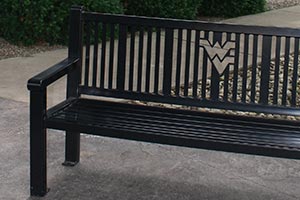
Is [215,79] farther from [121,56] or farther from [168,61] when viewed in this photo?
[121,56]

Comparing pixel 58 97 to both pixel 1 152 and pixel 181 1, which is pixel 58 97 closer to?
pixel 1 152

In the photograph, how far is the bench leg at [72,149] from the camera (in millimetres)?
4367

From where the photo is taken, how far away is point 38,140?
3.79 metres

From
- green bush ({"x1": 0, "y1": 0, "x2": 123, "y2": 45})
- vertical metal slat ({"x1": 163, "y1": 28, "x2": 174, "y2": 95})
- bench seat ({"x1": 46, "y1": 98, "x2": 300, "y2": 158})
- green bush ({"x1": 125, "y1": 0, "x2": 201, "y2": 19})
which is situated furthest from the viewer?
green bush ({"x1": 125, "y1": 0, "x2": 201, "y2": 19})

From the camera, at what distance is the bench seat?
141 inches

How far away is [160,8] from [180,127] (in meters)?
5.53

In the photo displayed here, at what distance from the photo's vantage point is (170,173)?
4.32 m

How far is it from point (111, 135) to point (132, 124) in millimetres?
182

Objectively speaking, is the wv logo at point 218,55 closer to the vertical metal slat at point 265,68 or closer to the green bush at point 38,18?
the vertical metal slat at point 265,68

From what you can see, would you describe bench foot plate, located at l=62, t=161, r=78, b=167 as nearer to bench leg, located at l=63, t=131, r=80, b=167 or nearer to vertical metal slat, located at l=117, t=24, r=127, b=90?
bench leg, located at l=63, t=131, r=80, b=167

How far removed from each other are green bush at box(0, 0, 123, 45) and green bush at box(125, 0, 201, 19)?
3.35ft

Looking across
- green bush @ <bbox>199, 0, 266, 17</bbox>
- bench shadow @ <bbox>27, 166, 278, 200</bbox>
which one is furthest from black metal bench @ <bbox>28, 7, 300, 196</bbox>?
green bush @ <bbox>199, 0, 266, 17</bbox>

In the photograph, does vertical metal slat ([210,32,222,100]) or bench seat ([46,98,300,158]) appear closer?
bench seat ([46,98,300,158])

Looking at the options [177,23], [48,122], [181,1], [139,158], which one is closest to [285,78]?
[177,23]
